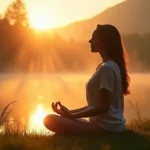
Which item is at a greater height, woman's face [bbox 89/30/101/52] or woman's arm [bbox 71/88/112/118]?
woman's face [bbox 89/30/101/52]

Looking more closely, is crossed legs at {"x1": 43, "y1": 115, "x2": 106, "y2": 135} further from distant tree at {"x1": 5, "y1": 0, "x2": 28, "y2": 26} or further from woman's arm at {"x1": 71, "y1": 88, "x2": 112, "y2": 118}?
distant tree at {"x1": 5, "y1": 0, "x2": 28, "y2": 26}

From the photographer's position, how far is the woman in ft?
16.2

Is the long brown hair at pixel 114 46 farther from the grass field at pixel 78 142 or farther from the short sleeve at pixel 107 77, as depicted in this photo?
the grass field at pixel 78 142

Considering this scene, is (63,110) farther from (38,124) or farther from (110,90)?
(38,124)

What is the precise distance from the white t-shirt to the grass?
14cm

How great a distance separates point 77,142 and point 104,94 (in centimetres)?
55

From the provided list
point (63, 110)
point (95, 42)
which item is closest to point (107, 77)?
point (95, 42)

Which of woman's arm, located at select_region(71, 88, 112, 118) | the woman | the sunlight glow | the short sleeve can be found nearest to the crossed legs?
the woman

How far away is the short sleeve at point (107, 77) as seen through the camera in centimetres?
488

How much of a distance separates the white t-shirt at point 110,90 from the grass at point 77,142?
0.14m

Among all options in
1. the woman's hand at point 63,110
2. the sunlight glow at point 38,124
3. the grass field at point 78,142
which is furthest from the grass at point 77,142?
the sunlight glow at point 38,124

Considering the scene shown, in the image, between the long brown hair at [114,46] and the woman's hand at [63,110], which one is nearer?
the long brown hair at [114,46]

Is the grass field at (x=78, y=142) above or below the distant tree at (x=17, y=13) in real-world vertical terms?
below

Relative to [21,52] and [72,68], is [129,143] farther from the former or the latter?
[72,68]
